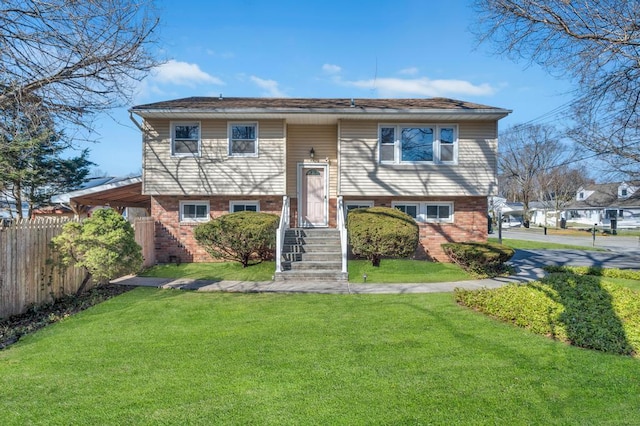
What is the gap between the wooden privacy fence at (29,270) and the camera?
6508 millimetres

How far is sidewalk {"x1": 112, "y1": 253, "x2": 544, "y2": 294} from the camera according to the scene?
8.86 meters

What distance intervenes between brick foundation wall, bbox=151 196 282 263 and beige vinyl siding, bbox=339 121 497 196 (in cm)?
324

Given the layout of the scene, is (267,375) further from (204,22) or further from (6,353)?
(204,22)

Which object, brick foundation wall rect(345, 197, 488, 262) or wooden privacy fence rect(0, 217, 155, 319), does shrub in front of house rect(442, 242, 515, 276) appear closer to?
brick foundation wall rect(345, 197, 488, 262)

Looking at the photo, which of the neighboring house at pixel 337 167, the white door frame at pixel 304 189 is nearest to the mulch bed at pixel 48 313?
Result: the neighboring house at pixel 337 167

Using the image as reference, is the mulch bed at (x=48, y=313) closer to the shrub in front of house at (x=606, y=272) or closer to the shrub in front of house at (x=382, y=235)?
the shrub in front of house at (x=382, y=235)

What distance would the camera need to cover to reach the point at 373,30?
13961 millimetres

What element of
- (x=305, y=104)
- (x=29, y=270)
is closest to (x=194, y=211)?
(x=305, y=104)

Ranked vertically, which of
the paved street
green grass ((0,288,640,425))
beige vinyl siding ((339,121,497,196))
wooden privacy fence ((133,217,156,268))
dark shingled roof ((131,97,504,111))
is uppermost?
dark shingled roof ((131,97,504,111))

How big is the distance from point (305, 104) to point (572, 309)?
→ 34.6 ft

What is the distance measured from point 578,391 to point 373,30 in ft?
44.0

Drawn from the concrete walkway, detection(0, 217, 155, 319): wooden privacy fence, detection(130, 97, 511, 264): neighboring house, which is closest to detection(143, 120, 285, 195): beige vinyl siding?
detection(130, 97, 511, 264): neighboring house

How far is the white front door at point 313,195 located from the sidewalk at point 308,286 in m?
4.40

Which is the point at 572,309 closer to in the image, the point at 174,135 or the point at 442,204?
the point at 442,204
